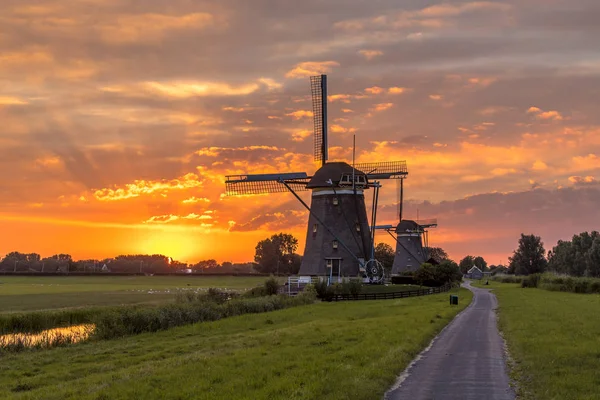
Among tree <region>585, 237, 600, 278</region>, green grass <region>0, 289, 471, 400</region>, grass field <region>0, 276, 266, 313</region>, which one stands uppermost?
tree <region>585, 237, 600, 278</region>

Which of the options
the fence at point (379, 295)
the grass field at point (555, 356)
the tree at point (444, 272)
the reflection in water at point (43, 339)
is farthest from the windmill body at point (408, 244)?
the reflection in water at point (43, 339)

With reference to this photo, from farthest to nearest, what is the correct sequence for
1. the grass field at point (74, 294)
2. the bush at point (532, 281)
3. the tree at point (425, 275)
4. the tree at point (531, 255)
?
the tree at point (531, 255) < the bush at point (532, 281) < the tree at point (425, 275) < the grass field at point (74, 294)

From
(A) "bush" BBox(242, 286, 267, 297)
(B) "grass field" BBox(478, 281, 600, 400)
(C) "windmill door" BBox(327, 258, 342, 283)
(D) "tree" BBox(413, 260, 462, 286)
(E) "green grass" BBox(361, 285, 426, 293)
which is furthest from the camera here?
(D) "tree" BBox(413, 260, 462, 286)

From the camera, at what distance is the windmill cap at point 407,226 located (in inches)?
5325

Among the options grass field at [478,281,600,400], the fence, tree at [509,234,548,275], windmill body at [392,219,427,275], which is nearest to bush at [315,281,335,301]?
the fence

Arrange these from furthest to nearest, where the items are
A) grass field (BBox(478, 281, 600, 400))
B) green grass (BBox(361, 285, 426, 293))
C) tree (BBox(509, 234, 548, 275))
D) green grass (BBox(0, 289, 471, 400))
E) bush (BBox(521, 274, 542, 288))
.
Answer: tree (BBox(509, 234, 548, 275))
bush (BBox(521, 274, 542, 288))
green grass (BBox(361, 285, 426, 293))
green grass (BBox(0, 289, 471, 400))
grass field (BBox(478, 281, 600, 400))

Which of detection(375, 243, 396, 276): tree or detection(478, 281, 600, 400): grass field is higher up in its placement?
detection(375, 243, 396, 276): tree

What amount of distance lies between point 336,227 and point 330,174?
22.8 ft

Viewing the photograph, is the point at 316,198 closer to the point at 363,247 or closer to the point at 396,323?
the point at 363,247

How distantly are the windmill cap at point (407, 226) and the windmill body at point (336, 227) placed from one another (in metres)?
60.2

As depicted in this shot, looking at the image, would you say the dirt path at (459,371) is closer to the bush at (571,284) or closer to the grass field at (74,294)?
the grass field at (74,294)

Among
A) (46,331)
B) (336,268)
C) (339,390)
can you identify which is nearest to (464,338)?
(339,390)

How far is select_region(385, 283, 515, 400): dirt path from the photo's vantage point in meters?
16.5

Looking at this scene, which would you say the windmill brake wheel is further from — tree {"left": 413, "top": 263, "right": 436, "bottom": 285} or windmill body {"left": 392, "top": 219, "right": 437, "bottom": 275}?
windmill body {"left": 392, "top": 219, "right": 437, "bottom": 275}
